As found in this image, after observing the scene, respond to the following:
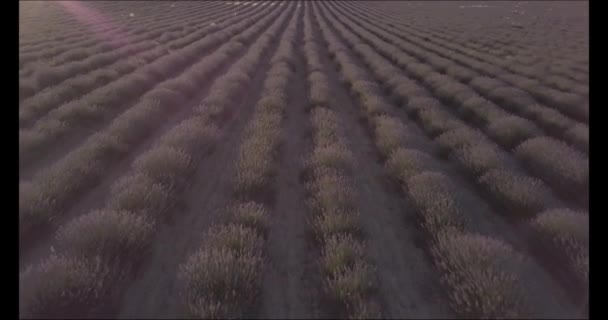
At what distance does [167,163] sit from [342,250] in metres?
2.79

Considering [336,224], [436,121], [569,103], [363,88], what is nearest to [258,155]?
[336,224]

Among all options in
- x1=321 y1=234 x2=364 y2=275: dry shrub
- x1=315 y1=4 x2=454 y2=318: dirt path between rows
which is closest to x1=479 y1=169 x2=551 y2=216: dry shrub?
Result: x1=315 y1=4 x2=454 y2=318: dirt path between rows

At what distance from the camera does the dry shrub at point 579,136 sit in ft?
18.6

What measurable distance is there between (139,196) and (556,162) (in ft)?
17.5

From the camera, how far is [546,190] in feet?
14.7

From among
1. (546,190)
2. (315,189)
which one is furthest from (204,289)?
(546,190)

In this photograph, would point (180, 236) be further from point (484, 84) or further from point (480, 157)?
point (484, 84)

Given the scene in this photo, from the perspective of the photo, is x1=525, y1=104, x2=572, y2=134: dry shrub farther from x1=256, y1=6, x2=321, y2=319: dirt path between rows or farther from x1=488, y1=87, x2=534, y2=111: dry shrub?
x1=256, y1=6, x2=321, y2=319: dirt path between rows

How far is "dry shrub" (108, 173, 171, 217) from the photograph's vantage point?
12.9 feet

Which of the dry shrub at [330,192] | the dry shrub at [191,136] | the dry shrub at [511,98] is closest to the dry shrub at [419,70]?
the dry shrub at [511,98]

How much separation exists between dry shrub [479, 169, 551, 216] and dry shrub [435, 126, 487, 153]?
1.04 meters

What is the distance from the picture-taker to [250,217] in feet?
12.7

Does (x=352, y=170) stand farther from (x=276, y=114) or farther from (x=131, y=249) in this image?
(x=131, y=249)

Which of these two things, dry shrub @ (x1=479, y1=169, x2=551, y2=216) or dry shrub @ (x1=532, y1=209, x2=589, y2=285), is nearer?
dry shrub @ (x1=532, y1=209, x2=589, y2=285)
